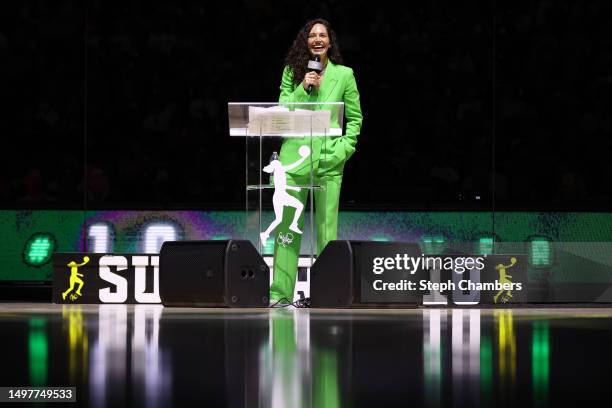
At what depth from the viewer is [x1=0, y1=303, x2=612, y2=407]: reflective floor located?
4.93 feet

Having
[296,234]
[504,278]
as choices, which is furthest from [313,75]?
[504,278]

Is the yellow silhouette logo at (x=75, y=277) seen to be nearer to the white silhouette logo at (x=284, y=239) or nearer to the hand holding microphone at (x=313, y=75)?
the white silhouette logo at (x=284, y=239)

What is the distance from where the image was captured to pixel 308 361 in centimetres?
196

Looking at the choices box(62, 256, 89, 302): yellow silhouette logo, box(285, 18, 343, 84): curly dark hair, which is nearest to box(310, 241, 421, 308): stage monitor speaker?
box(285, 18, 343, 84): curly dark hair

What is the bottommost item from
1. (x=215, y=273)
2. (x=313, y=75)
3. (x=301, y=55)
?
(x=215, y=273)

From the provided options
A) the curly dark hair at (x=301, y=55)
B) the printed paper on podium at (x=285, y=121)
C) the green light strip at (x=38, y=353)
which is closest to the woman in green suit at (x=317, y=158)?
the curly dark hair at (x=301, y=55)

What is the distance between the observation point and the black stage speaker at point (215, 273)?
12.7 ft

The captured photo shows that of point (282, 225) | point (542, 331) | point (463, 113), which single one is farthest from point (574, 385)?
point (463, 113)

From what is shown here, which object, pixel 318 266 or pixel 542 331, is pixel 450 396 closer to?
pixel 542 331

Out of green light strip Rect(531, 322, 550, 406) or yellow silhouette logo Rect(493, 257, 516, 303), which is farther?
yellow silhouette logo Rect(493, 257, 516, 303)

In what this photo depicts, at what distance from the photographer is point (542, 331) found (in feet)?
9.66

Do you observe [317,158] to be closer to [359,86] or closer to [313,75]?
[313,75]

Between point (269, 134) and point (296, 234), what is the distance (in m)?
0.49

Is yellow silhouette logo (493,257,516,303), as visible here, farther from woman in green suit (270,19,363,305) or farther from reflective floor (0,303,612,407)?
reflective floor (0,303,612,407)
